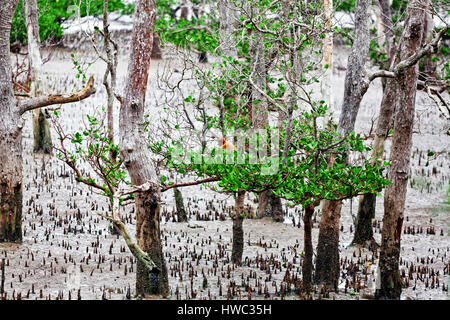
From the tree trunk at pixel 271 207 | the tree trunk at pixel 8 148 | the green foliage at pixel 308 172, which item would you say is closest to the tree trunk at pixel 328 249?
the green foliage at pixel 308 172

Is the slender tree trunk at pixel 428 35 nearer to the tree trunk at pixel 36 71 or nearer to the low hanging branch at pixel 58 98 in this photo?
the low hanging branch at pixel 58 98

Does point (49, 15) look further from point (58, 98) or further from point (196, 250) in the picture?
point (196, 250)

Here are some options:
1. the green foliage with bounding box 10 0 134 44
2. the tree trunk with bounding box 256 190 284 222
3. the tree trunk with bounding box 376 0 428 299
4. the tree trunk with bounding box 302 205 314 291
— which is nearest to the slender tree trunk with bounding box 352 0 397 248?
the tree trunk with bounding box 256 190 284 222

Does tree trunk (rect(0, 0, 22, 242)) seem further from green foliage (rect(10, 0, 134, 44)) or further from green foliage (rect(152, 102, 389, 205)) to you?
green foliage (rect(10, 0, 134, 44))

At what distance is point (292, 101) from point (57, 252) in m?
4.25

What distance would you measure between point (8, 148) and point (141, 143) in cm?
272

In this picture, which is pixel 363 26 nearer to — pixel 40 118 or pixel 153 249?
pixel 153 249

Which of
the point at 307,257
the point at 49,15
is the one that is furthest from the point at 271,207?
the point at 49,15

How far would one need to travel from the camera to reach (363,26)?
337 inches

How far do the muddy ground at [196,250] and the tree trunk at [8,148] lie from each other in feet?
1.11

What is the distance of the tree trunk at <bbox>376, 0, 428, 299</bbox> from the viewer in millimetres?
7539

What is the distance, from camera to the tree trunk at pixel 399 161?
7.54 meters

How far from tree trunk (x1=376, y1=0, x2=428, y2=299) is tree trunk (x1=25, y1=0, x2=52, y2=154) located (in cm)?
852

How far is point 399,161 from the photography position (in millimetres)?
7586
